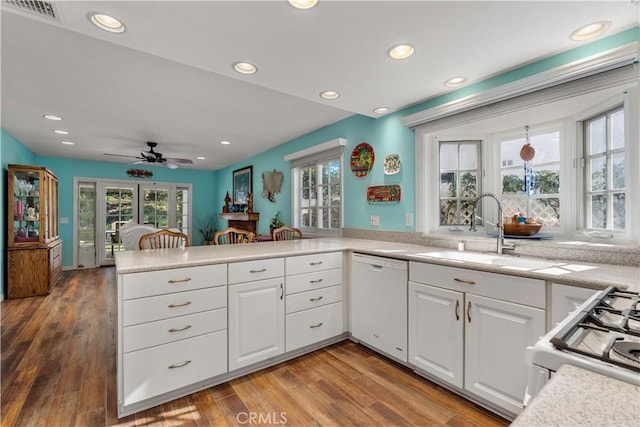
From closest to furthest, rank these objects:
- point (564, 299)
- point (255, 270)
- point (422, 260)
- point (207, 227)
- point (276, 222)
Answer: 1. point (564, 299)
2. point (422, 260)
3. point (255, 270)
4. point (276, 222)
5. point (207, 227)

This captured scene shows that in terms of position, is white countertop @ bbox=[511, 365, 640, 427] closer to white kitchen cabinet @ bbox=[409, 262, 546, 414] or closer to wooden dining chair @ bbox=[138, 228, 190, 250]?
white kitchen cabinet @ bbox=[409, 262, 546, 414]

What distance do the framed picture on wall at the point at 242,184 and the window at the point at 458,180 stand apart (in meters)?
3.82

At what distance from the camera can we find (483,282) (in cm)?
169

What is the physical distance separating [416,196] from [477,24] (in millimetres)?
1439

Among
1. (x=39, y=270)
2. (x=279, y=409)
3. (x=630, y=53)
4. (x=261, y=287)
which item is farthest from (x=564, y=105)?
(x=39, y=270)

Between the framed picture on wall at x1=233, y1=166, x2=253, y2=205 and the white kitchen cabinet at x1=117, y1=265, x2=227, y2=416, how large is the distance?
3892 mm

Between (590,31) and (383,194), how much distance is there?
1.82 meters

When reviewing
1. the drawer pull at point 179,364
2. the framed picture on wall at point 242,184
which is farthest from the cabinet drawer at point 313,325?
the framed picture on wall at point 242,184

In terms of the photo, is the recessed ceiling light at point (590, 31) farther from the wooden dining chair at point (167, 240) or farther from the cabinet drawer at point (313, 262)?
the wooden dining chair at point (167, 240)

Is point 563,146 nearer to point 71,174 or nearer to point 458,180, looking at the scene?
point 458,180

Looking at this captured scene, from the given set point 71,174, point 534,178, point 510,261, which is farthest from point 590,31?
point 71,174

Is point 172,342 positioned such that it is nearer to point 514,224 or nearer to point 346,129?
point 514,224

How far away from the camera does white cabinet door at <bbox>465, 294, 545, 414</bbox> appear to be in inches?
59.9

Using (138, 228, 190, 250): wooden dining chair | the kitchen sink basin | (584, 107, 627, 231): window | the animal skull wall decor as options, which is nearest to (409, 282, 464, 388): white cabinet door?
the kitchen sink basin
